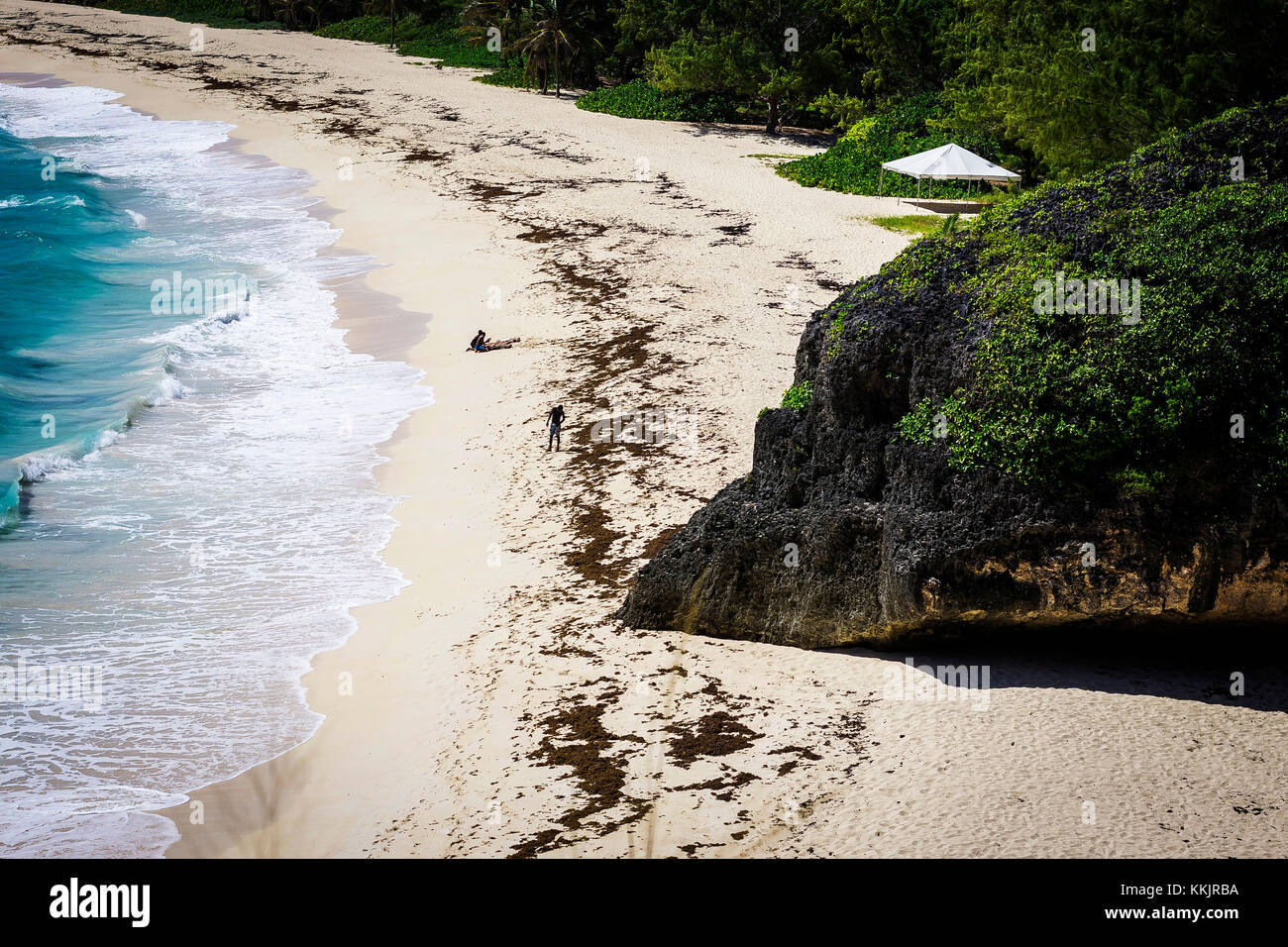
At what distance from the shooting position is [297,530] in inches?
641

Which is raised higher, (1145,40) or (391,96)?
(391,96)

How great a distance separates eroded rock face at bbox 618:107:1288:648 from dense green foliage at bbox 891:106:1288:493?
82 millimetres

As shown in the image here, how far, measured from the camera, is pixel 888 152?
112ft

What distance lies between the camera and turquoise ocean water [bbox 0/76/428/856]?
1166cm

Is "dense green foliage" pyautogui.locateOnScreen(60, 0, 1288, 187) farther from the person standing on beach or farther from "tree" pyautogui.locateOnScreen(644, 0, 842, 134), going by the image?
the person standing on beach

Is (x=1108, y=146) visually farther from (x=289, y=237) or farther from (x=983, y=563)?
(x=289, y=237)

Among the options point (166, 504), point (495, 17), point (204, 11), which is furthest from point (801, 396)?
point (204, 11)

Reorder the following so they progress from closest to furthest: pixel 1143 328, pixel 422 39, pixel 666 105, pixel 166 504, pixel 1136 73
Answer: pixel 1143 328
pixel 166 504
pixel 1136 73
pixel 666 105
pixel 422 39

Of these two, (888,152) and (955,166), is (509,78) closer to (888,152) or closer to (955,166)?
(888,152)

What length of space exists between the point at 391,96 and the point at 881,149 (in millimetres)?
26351

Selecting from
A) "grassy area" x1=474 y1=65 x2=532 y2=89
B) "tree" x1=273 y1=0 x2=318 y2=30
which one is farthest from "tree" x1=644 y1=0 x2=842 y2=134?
"tree" x1=273 y1=0 x2=318 y2=30

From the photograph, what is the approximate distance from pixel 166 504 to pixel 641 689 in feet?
33.8

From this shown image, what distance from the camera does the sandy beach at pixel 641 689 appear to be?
8.82 meters
